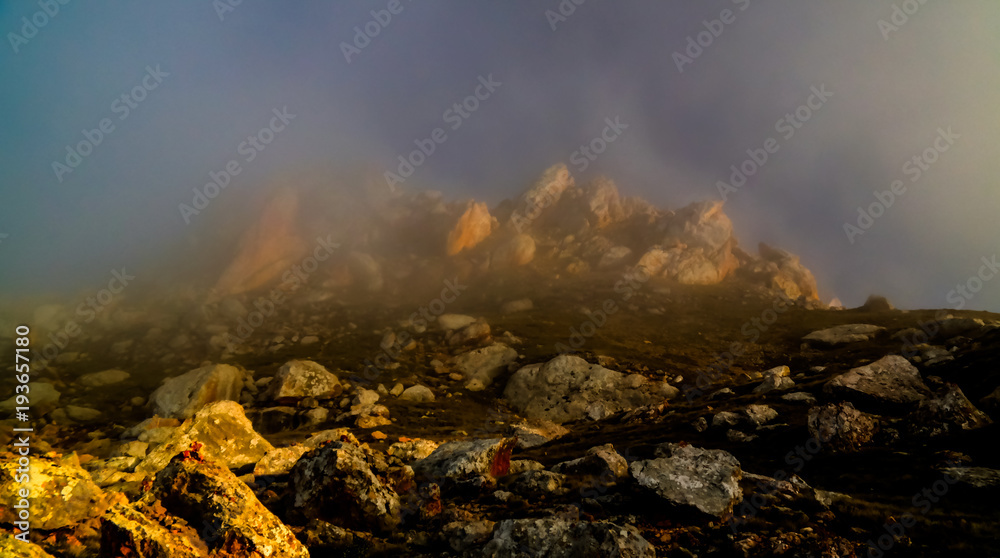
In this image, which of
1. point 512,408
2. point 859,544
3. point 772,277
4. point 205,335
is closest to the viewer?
point 859,544

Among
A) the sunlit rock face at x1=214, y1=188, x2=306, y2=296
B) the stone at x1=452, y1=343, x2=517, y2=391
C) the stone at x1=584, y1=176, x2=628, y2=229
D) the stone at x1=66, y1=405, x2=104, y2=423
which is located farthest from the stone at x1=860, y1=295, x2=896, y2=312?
the sunlit rock face at x1=214, y1=188, x2=306, y2=296

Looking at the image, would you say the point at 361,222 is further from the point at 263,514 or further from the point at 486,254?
the point at 263,514

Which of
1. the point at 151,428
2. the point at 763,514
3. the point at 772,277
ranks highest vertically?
Result: the point at 772,277

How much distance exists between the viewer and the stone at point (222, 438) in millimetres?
23781

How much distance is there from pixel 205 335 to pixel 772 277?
582 ft

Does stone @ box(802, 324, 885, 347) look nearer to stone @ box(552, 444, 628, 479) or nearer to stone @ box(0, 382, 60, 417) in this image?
stone @ box(552, 444, 628, 479)

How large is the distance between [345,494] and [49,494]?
29.1ft

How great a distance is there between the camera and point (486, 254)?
149m

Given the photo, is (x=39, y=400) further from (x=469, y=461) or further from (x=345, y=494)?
(x=469, y=461)

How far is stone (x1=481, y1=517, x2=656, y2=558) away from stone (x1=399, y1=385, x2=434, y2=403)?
1610 inches

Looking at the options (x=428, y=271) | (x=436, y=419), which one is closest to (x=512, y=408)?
(x=436, y=419)

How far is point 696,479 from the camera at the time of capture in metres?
15.2

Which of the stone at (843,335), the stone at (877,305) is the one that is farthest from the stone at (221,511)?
the stone at (877,305)
